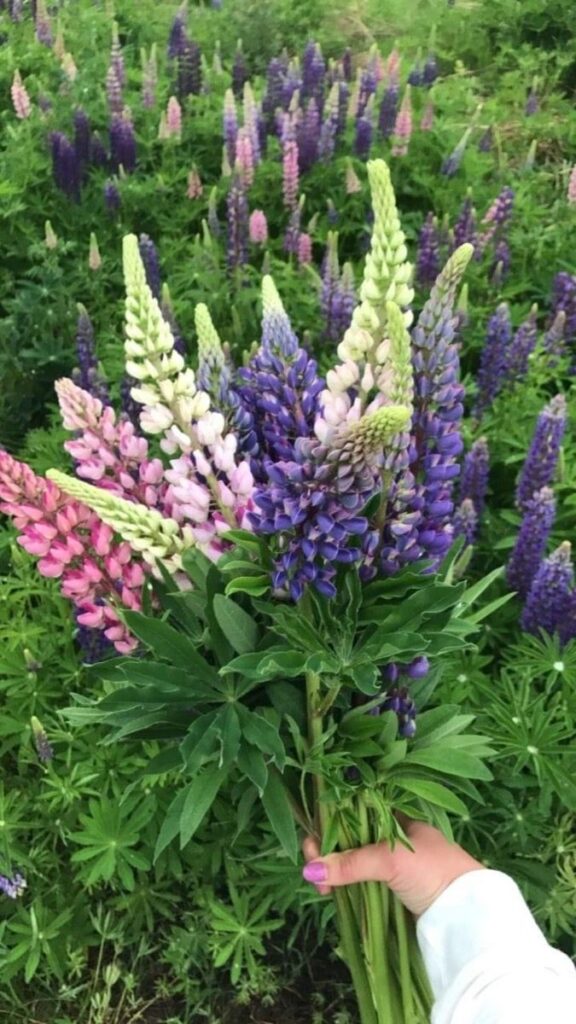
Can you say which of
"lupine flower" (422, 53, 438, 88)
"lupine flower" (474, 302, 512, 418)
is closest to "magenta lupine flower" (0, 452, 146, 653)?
"lupine flower" (474, 302, 512, 418)

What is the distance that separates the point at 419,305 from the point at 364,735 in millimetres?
1984

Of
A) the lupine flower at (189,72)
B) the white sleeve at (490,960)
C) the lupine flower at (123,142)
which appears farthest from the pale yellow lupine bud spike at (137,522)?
the lupine flower at (189,72)

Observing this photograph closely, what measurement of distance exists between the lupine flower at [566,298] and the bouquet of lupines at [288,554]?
1.66 meters

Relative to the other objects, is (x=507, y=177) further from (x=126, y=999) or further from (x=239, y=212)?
(x=126, y=999)

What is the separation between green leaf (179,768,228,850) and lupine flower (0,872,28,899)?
0.80m

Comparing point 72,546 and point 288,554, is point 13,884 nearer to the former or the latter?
point 72,546

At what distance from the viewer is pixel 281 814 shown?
1204 millimetres

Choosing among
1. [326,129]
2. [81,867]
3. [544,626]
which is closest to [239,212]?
[326,129]

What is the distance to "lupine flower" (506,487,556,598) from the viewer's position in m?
1.82


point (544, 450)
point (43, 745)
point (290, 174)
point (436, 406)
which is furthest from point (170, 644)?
point (290, 174)

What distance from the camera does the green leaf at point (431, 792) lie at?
121 cm

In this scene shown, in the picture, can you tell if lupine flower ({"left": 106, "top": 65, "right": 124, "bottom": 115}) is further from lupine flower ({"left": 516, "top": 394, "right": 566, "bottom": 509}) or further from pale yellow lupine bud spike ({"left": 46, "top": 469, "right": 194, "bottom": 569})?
pale yellow lupine bud spike ({"left": 46, "top": 469, "right": 194, "bottom": 569})

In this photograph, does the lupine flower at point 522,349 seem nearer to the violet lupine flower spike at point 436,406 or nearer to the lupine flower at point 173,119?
Result: the violet lupine flower spike at point 436,406

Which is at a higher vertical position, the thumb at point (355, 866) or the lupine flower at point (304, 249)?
the lupine flower at point (304, 249)
